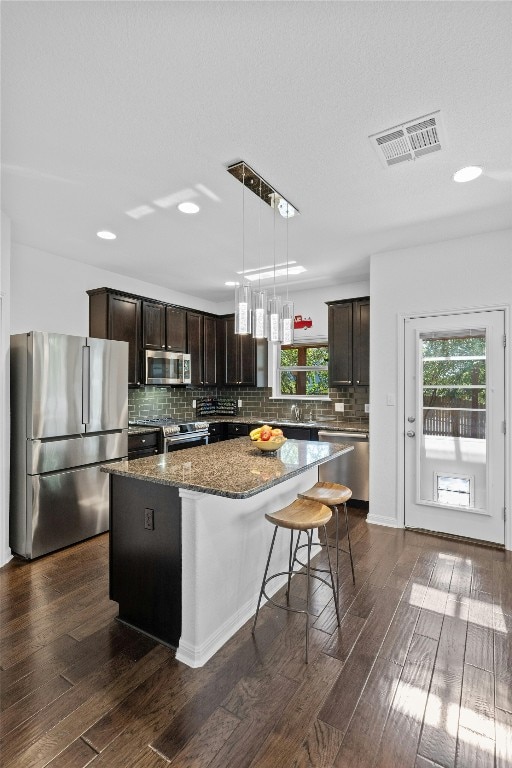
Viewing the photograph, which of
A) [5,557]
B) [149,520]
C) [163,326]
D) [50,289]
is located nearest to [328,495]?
[149,520]

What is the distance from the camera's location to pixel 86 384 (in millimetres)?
3586

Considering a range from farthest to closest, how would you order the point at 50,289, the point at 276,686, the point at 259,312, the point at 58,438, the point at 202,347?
the point at 202,347
the point at 50,289
the point at 58,438
the point at 259,312
the point at 276,686

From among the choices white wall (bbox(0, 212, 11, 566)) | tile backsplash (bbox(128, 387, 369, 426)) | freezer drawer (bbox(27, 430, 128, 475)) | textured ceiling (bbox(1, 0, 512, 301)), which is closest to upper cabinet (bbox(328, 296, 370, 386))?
tile backsplash (bbox(128, 387, 369, 426))

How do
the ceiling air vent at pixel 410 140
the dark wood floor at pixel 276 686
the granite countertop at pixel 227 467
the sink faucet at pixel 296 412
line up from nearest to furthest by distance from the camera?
the dark wood floor at pixel 276 686
the granite countertop at pixel 227 467
the ceiling air vent at pixel 410 140
the sink faucet at pixel 296 412

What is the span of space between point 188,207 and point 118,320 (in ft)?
6.35

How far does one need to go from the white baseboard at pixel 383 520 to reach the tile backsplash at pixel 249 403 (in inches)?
49.8

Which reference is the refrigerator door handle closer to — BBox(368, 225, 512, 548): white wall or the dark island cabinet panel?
the dark island cabinet panel

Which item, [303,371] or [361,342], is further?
[303,371]

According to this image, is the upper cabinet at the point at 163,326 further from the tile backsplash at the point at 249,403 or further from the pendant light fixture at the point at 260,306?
the pendant light fixture at the point at 260,306

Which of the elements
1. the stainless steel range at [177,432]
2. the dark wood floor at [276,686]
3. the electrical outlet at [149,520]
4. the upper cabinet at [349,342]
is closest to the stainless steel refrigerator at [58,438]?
the dark wood floor at [276,686]

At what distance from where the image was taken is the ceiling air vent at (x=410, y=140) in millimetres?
2042

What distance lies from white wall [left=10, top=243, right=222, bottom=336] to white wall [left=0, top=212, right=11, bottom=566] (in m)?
0.58

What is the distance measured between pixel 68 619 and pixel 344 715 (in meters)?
1.67

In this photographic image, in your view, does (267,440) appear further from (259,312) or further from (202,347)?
(202,347)
